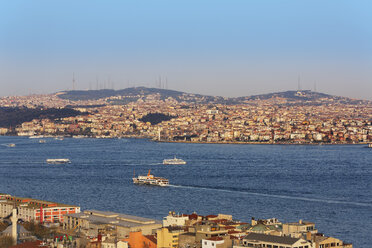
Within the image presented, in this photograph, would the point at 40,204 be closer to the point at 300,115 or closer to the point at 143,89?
the point at 300,115

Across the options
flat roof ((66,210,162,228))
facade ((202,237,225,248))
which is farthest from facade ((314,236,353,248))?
flat roof ((66,210,162,228))

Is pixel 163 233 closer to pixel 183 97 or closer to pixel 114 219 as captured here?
pixel 114 219

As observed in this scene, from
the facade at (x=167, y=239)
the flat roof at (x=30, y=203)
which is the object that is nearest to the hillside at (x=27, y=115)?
the flat roof at (x=30, y=203)

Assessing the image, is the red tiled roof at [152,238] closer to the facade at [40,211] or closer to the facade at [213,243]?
the facade at [213,243]

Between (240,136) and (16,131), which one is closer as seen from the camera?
(240,136)

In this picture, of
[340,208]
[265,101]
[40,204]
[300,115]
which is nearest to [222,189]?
[340,208]
